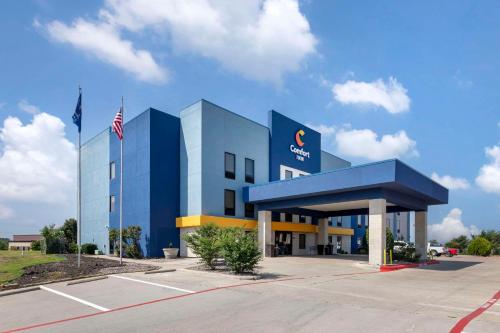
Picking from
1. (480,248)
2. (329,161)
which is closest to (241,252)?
(329,161)

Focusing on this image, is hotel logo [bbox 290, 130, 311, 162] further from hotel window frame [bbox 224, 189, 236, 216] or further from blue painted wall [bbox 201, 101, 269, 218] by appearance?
hotel window frame [bbox 224, 189, 236, 216]

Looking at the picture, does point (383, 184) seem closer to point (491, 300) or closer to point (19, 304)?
point (491, 300)

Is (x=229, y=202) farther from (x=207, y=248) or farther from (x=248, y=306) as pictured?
(x=248, y=306)

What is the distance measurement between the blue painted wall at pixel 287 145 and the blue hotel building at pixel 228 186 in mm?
104

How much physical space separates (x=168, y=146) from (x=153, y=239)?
801cm

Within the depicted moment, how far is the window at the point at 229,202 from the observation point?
3348 cm

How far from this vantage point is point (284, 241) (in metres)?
38.4

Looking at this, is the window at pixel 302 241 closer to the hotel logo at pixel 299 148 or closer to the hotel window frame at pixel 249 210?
the hotel window frame at pixel 249 210

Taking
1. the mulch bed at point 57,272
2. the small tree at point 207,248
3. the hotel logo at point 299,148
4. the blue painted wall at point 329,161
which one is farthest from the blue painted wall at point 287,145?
the mulch bed at point 57,272

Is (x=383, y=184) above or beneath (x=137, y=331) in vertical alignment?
above

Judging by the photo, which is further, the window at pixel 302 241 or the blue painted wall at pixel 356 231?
the blue painted wall at pixel 356 231

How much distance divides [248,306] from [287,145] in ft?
100

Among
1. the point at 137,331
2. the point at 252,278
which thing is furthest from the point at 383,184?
the point at 137,331

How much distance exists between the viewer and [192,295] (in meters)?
12.6
